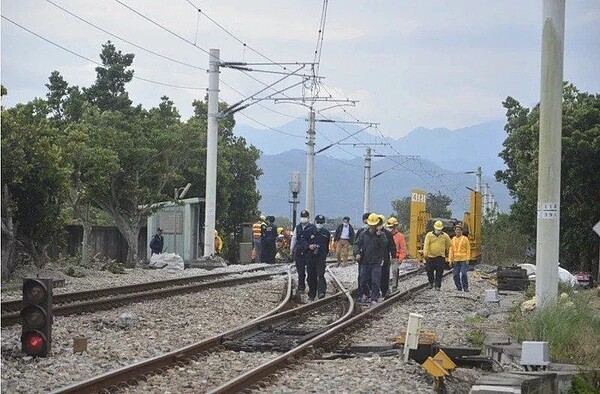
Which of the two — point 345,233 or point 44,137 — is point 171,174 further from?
point 44,137

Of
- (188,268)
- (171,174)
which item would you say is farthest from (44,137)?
(171,174)

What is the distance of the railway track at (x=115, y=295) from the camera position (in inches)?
669

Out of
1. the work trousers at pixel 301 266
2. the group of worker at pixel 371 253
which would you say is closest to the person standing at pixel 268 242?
the group of worker at pixel 371 253

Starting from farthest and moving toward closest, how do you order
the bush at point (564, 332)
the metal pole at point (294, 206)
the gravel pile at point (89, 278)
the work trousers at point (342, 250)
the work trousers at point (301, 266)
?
1. the metal pole at point (294, 206)
2. the work trousers at point (342, 250)
3. the work trousers at point (301, 266)
4. the gravel pile at point (89, 278)
5. the bush at point (564, 332)

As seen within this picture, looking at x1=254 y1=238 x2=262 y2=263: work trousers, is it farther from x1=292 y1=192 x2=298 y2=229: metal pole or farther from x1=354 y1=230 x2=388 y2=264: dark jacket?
x1=354 y1=230 x2=388 y2=264: dark jacket

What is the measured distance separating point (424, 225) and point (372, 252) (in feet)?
80.0

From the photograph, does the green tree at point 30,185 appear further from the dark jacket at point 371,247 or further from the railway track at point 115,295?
the dark jacket at point 371,247

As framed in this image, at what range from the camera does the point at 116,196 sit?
3719 centimetres

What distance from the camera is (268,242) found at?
3772 centimetres

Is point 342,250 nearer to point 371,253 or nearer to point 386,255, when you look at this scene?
point 386,255

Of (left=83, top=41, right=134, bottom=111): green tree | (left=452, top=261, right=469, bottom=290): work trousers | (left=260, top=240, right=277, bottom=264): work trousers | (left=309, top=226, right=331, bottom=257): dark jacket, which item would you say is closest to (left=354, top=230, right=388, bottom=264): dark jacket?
(left=309, top=226, right=331, bottom=257): dark jacket

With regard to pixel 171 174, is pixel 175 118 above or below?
above

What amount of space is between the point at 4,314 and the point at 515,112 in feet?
135

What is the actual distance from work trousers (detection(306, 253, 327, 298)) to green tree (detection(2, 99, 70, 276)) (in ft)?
22.6
